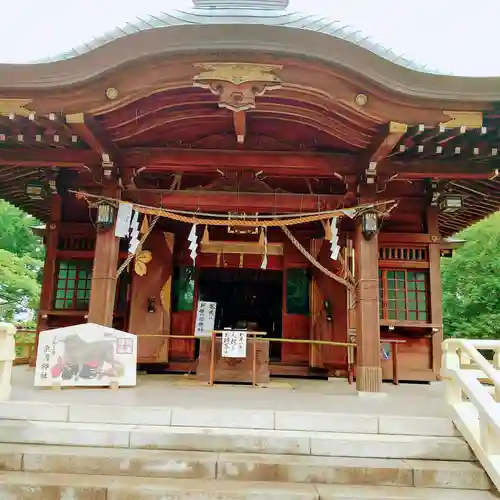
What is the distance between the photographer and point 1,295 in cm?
1762

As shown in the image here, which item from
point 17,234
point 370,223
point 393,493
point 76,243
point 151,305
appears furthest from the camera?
point 17,234

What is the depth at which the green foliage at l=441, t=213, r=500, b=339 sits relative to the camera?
1695 centimetres

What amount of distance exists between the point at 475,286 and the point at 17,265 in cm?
1738

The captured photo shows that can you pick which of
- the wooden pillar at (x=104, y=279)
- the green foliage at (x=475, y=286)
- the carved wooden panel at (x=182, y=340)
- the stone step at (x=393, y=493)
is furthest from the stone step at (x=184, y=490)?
the green foliage at (x=475, y=286)

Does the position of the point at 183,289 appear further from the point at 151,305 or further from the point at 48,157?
the point at 48,157

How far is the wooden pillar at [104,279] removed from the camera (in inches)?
267

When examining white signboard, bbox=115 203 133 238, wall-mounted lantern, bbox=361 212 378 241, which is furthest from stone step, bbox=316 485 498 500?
white signboard, bbox=115 203 133 238

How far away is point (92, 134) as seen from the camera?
632cm

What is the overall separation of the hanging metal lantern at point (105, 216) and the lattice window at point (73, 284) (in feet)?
8.42

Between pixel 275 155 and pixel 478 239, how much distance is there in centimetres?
1403

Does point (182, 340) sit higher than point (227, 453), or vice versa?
point (182, 340)

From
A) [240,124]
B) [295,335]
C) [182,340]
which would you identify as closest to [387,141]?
[240,124]

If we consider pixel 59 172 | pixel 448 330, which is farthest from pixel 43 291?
Answer: pixel 448 330

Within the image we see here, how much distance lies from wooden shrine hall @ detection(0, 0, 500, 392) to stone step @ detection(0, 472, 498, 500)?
9.17 feet
